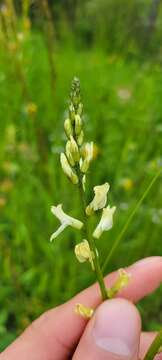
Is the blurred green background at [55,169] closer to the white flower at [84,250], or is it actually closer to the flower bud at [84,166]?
the white flower at [84,250]

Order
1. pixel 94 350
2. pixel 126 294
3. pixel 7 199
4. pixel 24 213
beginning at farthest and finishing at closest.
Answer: pixel 7 199, pixel 24 213, pixel 126 294, pixel 94 350

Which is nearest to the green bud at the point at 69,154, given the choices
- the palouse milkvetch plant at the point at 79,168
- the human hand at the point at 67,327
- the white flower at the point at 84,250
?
the palouse milkvetch plant at the point at 79,168

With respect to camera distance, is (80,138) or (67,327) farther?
(67,327)

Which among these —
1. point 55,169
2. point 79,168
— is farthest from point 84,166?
point 55,169

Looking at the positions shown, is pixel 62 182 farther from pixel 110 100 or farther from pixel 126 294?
pixel 126 294

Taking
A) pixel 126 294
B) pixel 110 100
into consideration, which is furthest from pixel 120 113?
pixel 126 294

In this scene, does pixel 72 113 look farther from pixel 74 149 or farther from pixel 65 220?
pixel 65 220
